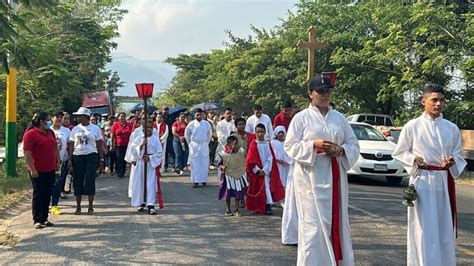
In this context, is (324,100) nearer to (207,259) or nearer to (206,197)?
(207,259)

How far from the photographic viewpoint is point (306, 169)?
217 inches

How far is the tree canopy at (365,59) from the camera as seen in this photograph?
61.6ft

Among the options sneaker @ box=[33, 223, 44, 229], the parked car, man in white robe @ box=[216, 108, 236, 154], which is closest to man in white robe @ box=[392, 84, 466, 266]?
sneaker @ box=[33, 223, 44, 229]

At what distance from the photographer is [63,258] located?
6.91 metres

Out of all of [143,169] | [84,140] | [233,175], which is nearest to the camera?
[233,175]

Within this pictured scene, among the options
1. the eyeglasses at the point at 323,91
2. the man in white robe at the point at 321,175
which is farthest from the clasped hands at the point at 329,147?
the eyeglasses at the point at 323,91

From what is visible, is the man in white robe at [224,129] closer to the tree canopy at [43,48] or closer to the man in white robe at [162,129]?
the man in white robe at [162,129]

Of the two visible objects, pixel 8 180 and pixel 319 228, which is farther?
pixel 8 180

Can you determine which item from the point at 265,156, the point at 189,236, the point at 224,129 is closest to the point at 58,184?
the point at 189,236

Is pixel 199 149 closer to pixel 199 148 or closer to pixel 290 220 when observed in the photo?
pixel 199 148

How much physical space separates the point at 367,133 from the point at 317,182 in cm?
1078

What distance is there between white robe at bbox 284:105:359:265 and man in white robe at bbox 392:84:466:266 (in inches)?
30.6

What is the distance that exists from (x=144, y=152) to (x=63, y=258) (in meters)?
3.62

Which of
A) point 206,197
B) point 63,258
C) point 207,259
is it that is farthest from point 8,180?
point 207,259
